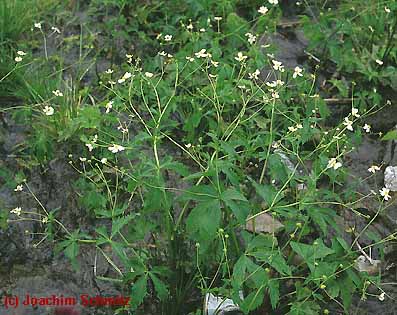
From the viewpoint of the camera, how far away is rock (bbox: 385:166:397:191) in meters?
2.93

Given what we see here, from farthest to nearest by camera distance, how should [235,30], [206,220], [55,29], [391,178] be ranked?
[55,29], [235,30], [391,178], [206,220]

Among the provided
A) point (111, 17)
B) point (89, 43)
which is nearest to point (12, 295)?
point (89, 43)

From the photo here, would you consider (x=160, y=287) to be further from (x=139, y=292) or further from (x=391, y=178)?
(x=391, y=178)

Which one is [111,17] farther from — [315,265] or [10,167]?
[315,265]

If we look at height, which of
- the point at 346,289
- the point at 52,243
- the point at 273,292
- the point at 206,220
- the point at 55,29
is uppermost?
the point at 206,220

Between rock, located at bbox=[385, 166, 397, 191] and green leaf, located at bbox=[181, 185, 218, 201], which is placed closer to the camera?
green leaf, located at bbox=[181, 185, 218, 201]

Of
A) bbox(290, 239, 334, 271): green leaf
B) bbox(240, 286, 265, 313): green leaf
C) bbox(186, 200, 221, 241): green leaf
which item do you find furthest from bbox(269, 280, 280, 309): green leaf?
bbox(186, 200, 221, 241): green leaf

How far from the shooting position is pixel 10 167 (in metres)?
2.97

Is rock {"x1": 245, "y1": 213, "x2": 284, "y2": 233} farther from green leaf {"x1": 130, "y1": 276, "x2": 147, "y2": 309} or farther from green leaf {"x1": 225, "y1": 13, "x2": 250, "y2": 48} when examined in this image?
green leaf {"x1": 225, "y1": 13, "x2": 250, "y2": 48}

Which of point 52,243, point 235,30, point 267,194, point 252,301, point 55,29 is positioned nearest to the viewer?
point 252,301

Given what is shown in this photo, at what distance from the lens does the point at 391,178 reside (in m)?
2.96

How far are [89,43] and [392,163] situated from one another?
1.78 metres

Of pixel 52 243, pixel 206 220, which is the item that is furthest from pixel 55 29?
pixel 206 220

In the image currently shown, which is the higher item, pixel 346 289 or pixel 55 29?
pixel 55 29
